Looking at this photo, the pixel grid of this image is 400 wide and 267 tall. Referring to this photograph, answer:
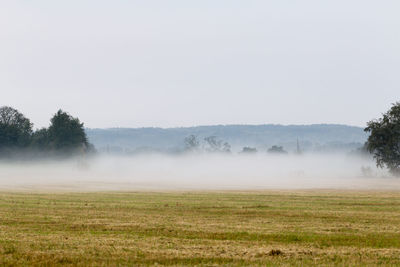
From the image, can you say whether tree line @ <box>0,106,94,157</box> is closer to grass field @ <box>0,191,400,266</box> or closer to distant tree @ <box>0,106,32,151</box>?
distant tree @ <box>0,106,32,151</box>

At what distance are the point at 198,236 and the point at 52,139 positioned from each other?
140252 mm

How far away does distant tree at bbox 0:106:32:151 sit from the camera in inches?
6412

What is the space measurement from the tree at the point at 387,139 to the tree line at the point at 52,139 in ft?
221

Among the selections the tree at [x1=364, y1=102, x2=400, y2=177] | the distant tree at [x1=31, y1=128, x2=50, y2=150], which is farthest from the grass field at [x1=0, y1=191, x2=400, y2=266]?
the distant tree at [x1=31, y1=128, x2=50, y2=150]

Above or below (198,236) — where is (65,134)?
above

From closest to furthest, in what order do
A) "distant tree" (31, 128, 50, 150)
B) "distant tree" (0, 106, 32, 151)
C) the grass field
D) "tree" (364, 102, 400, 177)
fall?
the grass field → "tree" (364, 102, 400, 177) → "distant tree" (0, 106, 32, 151) → "distant tree" (31, 128, 50, 150)

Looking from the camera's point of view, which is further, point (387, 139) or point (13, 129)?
point (13, 129)

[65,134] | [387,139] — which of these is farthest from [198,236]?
[65,134]

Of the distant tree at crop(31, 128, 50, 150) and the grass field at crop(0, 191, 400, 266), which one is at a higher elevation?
the distant tree at crop(31, 128, 50, 150)

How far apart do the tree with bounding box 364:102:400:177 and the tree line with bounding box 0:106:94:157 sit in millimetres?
67507

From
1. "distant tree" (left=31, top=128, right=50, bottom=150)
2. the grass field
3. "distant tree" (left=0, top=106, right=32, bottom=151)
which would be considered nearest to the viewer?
the grass field

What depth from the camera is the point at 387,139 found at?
11825 cm

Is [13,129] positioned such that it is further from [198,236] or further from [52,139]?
[198,236]

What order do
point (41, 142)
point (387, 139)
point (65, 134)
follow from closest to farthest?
point (387, 139), point (65, 134), point (41, 142)
